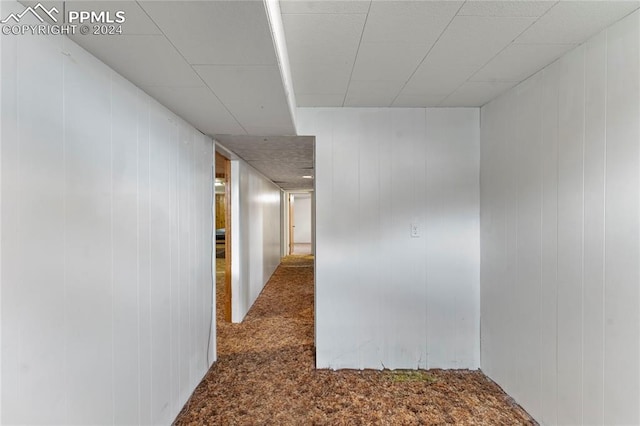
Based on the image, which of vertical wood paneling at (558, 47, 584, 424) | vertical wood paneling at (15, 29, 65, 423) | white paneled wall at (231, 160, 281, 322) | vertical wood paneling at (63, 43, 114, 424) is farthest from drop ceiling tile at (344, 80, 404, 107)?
white paneled wall at (231, 160, 281, 322)

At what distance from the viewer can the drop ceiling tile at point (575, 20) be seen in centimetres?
124

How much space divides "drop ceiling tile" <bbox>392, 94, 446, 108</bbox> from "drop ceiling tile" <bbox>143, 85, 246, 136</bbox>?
130 centimetres

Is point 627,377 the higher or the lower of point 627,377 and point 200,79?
the lower

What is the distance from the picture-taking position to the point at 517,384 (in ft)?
6.62

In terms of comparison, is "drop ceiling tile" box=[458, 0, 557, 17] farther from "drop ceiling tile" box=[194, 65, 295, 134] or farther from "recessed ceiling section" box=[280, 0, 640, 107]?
"drop ceiling tile" box=[194, 65, 295, 134]

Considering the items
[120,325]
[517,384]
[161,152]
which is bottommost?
[517,384]

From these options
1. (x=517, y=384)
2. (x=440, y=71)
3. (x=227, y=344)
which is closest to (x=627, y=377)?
(x=517, y=384)

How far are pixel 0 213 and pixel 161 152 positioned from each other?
0.99 meters

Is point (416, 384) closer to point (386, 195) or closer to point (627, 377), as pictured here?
point (627, 377)

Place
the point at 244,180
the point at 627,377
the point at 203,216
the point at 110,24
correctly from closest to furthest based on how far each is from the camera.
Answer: the point at 110,24
the point at 627,377
the point at 203,216
the point at 244,180

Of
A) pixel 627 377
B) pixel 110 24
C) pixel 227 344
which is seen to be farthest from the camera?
pixel 227 344

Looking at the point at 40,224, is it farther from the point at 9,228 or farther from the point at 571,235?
the point at 571,235

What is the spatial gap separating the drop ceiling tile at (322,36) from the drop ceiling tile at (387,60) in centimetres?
9

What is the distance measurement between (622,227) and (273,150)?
2.75m
